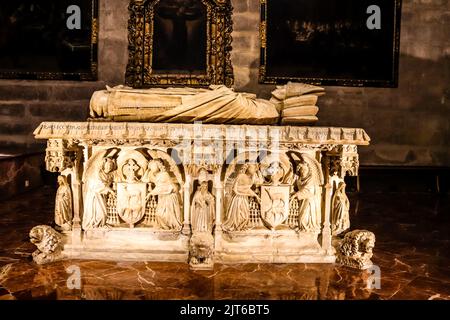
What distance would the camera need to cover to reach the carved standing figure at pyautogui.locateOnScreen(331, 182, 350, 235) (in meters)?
3.51

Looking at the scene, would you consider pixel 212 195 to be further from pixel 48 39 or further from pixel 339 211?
pixel 48 39

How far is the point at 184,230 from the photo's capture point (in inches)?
135

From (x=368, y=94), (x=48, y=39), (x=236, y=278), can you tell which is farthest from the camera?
(x=368, y=94)

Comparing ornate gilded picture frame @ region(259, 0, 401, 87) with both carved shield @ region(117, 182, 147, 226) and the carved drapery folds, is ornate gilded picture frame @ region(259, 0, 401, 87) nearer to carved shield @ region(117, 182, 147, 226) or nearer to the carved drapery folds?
the carved drapery folds

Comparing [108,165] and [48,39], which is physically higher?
[48,39]

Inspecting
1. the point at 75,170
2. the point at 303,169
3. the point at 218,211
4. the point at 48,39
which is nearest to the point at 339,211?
the point at 303,169

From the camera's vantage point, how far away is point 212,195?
11.2 feet

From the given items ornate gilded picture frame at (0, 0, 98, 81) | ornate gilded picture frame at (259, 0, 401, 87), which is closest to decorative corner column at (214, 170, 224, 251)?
ornate gilded picture frame at (259, 0, 401, 87)

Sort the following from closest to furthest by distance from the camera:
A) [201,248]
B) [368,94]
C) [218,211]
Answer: [201,248] → [218,211] → [368,94]

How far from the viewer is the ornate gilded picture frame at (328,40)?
7.10 metres

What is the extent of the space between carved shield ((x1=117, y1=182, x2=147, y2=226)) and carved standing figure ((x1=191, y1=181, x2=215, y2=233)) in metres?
0.44

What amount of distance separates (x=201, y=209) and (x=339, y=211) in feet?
3.73

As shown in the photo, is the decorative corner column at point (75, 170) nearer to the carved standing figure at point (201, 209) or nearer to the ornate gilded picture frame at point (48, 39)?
the carved standing figure at point (201, 209)

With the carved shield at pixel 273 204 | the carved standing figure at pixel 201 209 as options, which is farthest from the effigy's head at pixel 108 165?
the carved shield at pixel 273 204
